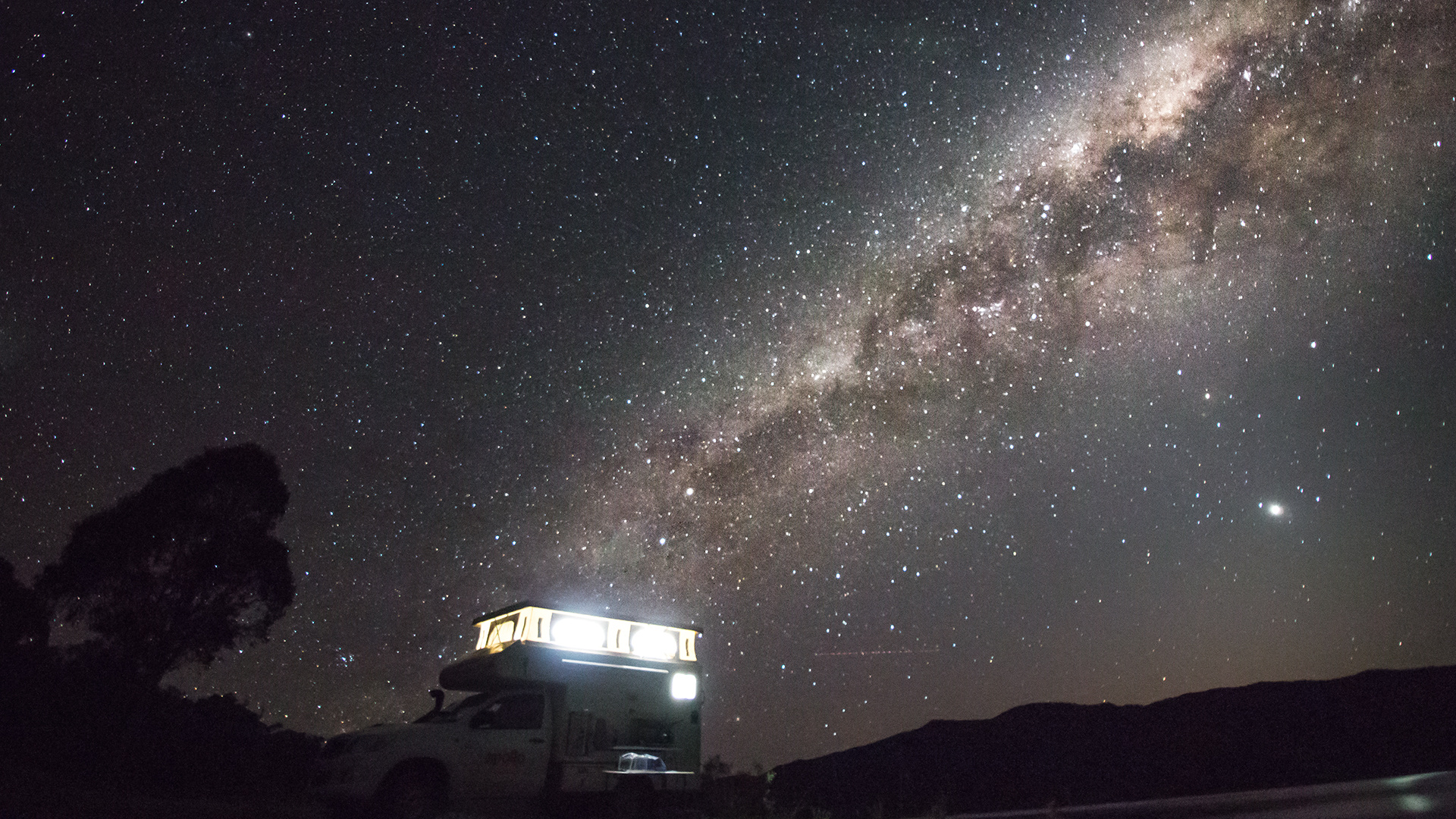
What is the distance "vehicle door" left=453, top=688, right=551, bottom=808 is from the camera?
393 inches

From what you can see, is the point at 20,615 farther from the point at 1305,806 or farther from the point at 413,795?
the point at 1305,806

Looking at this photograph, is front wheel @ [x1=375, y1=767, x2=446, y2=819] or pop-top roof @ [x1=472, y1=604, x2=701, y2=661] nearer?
front wheel @ [x1=375, y1=767, x2=446, y2=819]

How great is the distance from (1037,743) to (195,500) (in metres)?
64.7

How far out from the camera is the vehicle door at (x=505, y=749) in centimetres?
998

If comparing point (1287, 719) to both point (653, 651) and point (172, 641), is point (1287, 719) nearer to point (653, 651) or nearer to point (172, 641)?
point (653, 651)

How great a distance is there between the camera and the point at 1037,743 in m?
65.6

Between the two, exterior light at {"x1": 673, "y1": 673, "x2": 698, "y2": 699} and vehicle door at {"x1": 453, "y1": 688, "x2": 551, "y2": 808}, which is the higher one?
exterior light at {"x1": 673, "y1": 673, "x2": 698, "y2": 699}

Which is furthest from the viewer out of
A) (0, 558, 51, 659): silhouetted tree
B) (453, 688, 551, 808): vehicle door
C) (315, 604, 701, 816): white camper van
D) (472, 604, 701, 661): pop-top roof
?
(0, 558, 51, 659): silhouetted tree

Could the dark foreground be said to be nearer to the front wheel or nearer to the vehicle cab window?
the vehicle cab window

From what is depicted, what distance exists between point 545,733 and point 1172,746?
190ft

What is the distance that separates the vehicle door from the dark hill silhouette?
70.5ft

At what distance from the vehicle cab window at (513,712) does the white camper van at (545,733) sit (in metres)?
0.01

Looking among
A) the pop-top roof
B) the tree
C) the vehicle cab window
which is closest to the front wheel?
the vehicle cab window

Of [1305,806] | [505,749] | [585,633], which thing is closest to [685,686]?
[585,633]
